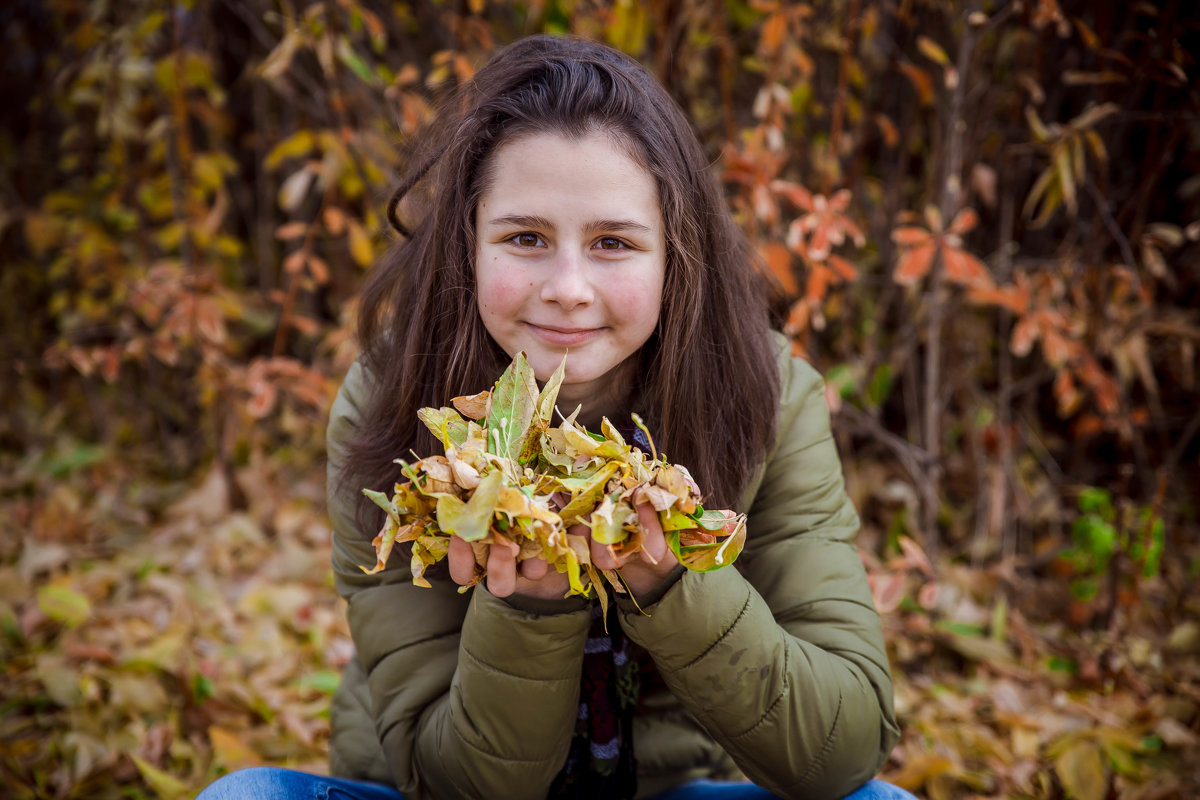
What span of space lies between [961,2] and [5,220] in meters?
3.49

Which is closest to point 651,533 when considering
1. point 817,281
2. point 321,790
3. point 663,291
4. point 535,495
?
point 535,495

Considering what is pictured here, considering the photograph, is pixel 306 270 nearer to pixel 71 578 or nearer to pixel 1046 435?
pixel 71 578

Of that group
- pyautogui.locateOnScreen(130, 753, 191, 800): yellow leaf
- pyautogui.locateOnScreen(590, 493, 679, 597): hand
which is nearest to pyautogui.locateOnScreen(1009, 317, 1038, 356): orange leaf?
pyautogui.locateOnScreen(590, 493, 679, 597): hand

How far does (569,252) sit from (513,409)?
29 centimetres

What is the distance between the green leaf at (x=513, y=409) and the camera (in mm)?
992

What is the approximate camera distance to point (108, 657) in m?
2.21

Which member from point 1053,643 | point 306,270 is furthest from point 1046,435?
point 306,270

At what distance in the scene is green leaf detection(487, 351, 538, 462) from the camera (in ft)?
3.26

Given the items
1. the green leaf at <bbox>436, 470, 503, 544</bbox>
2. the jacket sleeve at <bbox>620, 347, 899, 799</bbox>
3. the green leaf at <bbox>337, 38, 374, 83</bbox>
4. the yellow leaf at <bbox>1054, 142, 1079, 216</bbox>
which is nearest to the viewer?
the green leaf at <bbox>436, 470, 503, 544</bbox>

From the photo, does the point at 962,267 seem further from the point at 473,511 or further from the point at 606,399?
the point at 473,511

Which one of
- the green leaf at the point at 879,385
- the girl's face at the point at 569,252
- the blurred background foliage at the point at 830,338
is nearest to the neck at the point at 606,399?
the girl's face at the point at 569,252

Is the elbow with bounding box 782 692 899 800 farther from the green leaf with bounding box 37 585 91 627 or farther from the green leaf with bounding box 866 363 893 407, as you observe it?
the green leaf with bounding box 37 585 91 627

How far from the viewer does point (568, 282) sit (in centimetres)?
118

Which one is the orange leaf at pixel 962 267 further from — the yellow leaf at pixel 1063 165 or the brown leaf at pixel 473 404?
the brown leaf at pixel 473 404
